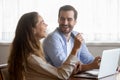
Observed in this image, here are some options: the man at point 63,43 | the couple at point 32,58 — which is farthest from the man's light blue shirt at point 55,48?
the couple at point 32,58

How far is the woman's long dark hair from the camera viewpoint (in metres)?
1.63

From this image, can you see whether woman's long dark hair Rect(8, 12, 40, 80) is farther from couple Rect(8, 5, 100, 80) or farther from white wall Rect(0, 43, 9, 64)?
white wall Rect(0, 43, 9, 64)

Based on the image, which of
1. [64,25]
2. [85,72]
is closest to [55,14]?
[64,25]

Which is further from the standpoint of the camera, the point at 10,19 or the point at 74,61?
the point at 10,19

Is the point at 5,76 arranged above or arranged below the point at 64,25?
below

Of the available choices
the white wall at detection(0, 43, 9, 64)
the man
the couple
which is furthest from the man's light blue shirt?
the white wall at detection(0, 43, 9, 64)

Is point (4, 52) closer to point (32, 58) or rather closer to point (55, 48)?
point (55, 48)

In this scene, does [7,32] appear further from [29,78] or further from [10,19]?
[29,78]

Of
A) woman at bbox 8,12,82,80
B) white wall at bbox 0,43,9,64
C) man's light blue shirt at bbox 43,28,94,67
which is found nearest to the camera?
woman at bbox 8,12,82,80

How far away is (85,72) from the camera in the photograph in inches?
72.8

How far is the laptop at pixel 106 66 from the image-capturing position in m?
1.65

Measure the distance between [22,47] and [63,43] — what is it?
1.89 feet

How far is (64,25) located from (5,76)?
0.74 meters

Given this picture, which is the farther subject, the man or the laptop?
the man
